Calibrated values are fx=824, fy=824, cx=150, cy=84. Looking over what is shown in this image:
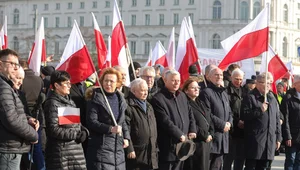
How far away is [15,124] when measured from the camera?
778 cm

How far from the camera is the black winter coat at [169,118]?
10.0 metres

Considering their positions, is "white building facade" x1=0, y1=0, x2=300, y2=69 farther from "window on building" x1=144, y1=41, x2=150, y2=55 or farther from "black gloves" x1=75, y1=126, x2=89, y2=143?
"black gloves" x1=75, y1=126, x2=89, y2=143

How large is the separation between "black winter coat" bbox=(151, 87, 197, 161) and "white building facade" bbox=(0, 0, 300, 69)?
227ft

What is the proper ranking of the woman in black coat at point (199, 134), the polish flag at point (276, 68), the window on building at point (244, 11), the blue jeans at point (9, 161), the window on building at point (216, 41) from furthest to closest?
the window on building at point (244, 11)
the window on building at point (216, 41)
the polish flag at point (276, 68)
the woman in black coat at point (199, 134)
the blue jeans at point (9, 161)

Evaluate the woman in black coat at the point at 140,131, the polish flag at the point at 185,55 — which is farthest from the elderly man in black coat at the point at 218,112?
the polish flag at the point at 185,55

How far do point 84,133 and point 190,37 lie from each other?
17.6 ft

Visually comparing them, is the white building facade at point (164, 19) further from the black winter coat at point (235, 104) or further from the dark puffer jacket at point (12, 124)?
the dark puffer jacket at point (12, 124)

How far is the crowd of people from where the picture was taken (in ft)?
26.9

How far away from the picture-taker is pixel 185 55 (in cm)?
1332

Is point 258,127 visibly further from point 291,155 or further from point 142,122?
point 142,122

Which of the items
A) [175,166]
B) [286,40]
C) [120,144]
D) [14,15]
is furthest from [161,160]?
[14,15]

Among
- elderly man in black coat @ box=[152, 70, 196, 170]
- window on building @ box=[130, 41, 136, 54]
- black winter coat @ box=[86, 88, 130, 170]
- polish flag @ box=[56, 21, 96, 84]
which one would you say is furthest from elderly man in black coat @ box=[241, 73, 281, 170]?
window on building @ box=[130, 41, 136, 54]

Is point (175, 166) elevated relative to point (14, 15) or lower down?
lower down

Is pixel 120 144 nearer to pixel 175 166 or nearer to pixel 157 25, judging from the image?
pixel 175 166
